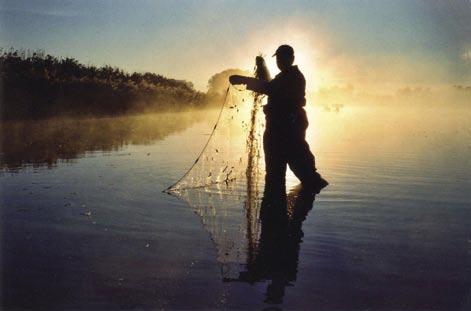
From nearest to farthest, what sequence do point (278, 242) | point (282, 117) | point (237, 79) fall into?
point (278, 242), point (237, 79), point (282, 117)

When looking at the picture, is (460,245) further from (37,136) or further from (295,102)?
(37,136)

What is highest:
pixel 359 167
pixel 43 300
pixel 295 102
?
pixel 295 102

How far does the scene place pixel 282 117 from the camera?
977 centimetres

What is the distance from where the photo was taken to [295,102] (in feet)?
32.1

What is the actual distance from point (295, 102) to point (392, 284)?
5339 millimetres

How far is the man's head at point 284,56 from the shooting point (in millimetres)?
9508

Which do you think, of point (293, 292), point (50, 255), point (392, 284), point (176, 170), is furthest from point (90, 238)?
point (176, 170)

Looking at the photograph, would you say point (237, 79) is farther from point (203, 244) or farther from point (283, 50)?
point (203, 244)

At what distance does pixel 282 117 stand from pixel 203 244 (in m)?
4.13

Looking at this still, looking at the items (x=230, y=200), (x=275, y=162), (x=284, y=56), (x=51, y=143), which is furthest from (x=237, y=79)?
(x=51, y=143)

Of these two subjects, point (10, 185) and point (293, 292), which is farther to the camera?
point (10, 185)

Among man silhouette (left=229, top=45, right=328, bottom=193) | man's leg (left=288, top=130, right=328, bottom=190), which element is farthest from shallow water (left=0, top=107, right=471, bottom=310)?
man silhouette (left=229, top=45, right=328, bottom=193)

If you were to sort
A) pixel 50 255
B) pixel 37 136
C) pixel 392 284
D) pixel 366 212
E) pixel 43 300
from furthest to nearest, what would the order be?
pixel 37 136 < pixel 366 212 < pixel 50 255 < pixel 392 284 < pixel 43 300

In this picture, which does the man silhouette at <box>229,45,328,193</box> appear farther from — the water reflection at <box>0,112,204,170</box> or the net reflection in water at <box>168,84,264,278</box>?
the water reflection at <box>0,112,204,170</box>
